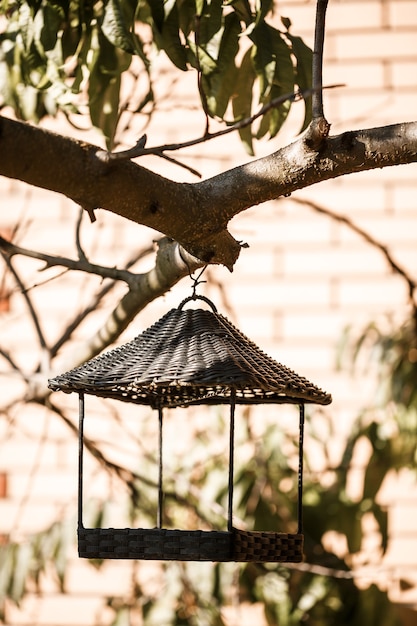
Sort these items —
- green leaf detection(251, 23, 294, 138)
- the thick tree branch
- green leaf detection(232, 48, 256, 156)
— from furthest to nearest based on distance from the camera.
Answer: green leaf detection(232, 48, 256, 156) → green leaf detection(251, 23, 294, 138) → the thick tree branch

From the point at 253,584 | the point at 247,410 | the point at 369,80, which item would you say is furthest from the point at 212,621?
the point at 369,80

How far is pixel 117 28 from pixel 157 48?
0.11m

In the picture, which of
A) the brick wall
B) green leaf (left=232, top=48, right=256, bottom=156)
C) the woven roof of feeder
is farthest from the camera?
the brick wall

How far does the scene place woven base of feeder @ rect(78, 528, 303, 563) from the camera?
1.45 meters

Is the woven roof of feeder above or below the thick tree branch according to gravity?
below

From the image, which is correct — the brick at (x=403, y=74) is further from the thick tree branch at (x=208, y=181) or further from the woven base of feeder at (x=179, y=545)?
the woven base of feeder at (x=179, y=545)

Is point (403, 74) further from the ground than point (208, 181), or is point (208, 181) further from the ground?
point (403, 74)

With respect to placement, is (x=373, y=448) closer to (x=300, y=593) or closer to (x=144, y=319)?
(x=300, y=593)

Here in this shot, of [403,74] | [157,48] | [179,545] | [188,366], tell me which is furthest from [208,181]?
[403,74]

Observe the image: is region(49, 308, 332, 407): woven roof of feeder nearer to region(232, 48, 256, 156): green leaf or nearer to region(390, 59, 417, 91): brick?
region(232, 48, 256, 156): green leaf

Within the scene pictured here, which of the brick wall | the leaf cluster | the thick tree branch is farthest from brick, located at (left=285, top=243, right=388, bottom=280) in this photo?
the thick tree branch

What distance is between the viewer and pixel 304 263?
13.2 feet

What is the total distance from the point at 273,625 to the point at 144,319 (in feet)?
4.52

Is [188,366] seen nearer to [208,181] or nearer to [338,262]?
[208,181]
